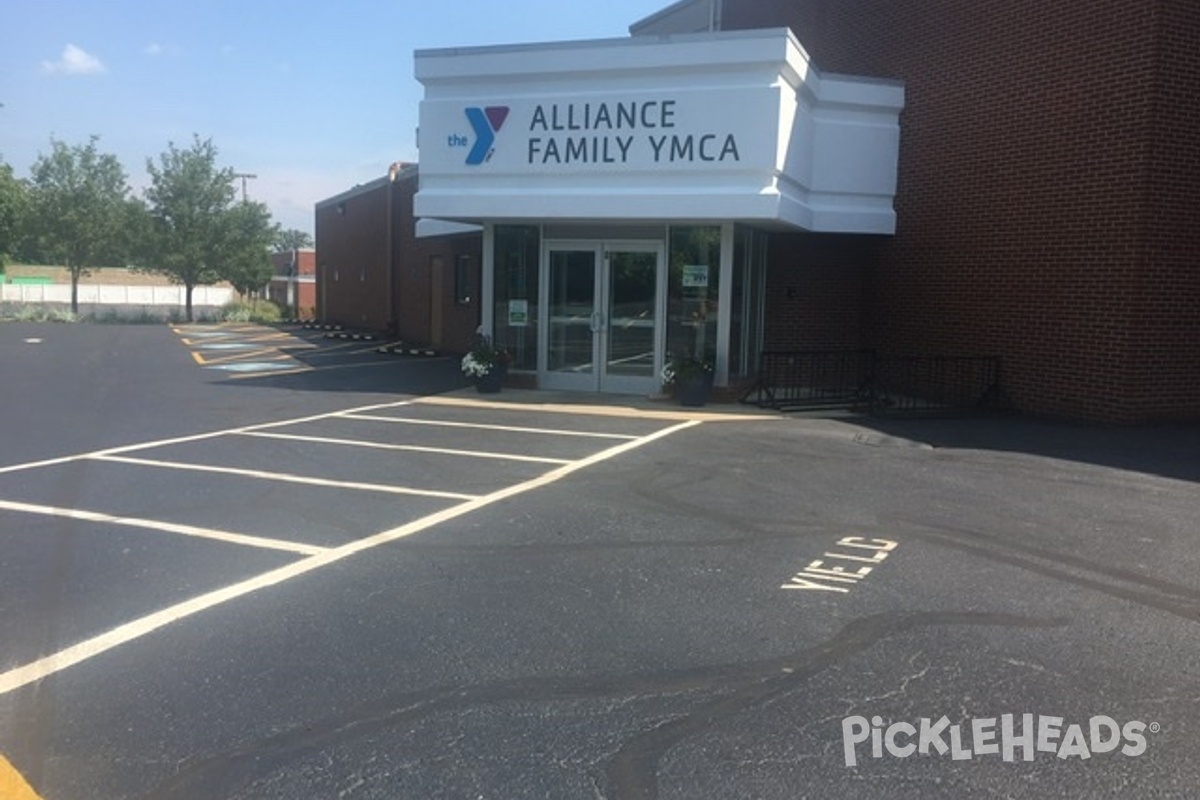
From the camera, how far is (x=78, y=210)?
55.2 metres

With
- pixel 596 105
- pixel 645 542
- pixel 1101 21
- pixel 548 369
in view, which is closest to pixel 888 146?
pixel 1101 21

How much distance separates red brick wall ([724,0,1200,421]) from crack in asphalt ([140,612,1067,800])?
949 centimetres

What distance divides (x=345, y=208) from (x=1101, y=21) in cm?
2795

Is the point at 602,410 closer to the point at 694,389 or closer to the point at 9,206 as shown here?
the point at 694,389

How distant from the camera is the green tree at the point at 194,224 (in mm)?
52000

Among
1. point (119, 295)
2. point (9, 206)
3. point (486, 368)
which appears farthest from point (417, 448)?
point (119, 295)

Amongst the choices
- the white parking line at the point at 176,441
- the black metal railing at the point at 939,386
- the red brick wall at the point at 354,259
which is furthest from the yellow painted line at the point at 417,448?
the red brick wall at the point at 354,259

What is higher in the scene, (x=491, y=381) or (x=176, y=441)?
(x=491, y=381)

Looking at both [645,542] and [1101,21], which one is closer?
[645,542]

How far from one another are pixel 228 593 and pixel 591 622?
6.90ft

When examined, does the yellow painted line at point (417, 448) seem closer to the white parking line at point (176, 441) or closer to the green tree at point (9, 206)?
the white parking line at point (176, 441)

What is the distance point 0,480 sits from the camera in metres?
8.85

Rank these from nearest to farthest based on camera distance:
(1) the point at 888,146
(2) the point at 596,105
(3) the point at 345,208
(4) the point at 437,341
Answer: (2) the point at 596,105 → (1) the point at 888,146 → (4) the point at 437,341 → (3) the point at 345,208

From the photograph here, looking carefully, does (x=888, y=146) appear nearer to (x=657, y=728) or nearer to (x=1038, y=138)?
(x=1038, y=138)
